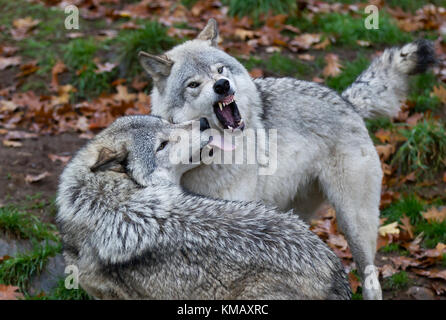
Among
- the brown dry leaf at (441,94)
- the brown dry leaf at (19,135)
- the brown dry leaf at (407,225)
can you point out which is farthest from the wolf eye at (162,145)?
the brown dry leaf at (441,94)

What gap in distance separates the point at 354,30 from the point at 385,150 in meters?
2.99

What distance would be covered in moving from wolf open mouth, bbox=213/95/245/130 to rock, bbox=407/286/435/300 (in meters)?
2.36

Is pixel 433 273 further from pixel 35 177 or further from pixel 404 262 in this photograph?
pixel 35 177

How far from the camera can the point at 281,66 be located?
346 inches

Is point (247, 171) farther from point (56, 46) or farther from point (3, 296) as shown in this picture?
point (56, 46)

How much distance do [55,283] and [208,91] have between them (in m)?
2.39

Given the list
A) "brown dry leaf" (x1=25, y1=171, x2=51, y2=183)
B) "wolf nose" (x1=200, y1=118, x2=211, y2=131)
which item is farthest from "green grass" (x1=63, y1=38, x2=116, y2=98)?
"wolf nose" (x1=200, y1=118, x2=211, y2=131)

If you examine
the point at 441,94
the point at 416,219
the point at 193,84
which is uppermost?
the point at 193,84

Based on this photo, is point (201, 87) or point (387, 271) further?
point (387, 271)

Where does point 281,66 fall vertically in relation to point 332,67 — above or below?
below

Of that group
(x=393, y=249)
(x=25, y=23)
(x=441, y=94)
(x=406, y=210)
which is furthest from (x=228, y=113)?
(x=25, y=23)

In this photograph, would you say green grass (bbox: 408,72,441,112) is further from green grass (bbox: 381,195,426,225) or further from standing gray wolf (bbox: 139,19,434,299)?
standing gray wolf (bbox: 139,19,434,299)

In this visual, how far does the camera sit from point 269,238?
13.1 feet
